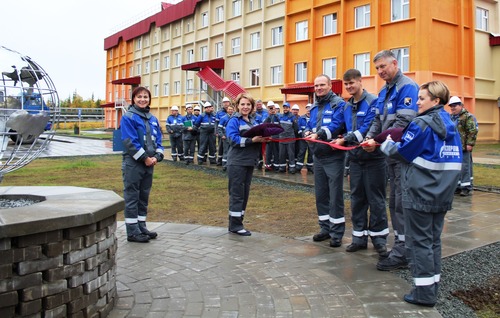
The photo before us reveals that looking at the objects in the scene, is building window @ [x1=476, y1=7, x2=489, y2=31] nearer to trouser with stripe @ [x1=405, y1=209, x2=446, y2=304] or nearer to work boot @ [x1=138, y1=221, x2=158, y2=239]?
work boot @ [x1=138, y1=221, x2=158, y2=239]

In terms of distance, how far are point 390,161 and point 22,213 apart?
154 inches

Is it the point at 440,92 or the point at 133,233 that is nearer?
the point at 440,92

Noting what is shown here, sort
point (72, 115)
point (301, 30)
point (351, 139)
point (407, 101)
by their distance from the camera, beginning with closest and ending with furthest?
1. point (407, 101)
2. point (351, 139)
3. point (72, 115)
4. point (301, 30)

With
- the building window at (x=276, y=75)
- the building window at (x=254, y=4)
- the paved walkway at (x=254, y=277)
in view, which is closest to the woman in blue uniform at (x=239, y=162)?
the paved walkway at (x=254, y=277)

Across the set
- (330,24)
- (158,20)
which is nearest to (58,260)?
(330,24)

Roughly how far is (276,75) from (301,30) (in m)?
3.80

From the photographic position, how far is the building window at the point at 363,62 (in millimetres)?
28219

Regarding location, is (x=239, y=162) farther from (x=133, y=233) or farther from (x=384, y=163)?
(x=384, y=163)

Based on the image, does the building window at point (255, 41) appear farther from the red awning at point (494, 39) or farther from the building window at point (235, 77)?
the red awning at point (494, 39)

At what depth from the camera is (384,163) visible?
589 centimetres

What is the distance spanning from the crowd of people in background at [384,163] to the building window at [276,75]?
27859 millimetres

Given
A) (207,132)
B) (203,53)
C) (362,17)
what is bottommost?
(207,132)

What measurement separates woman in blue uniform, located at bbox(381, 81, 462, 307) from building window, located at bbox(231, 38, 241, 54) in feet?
115

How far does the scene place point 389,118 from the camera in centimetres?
559
